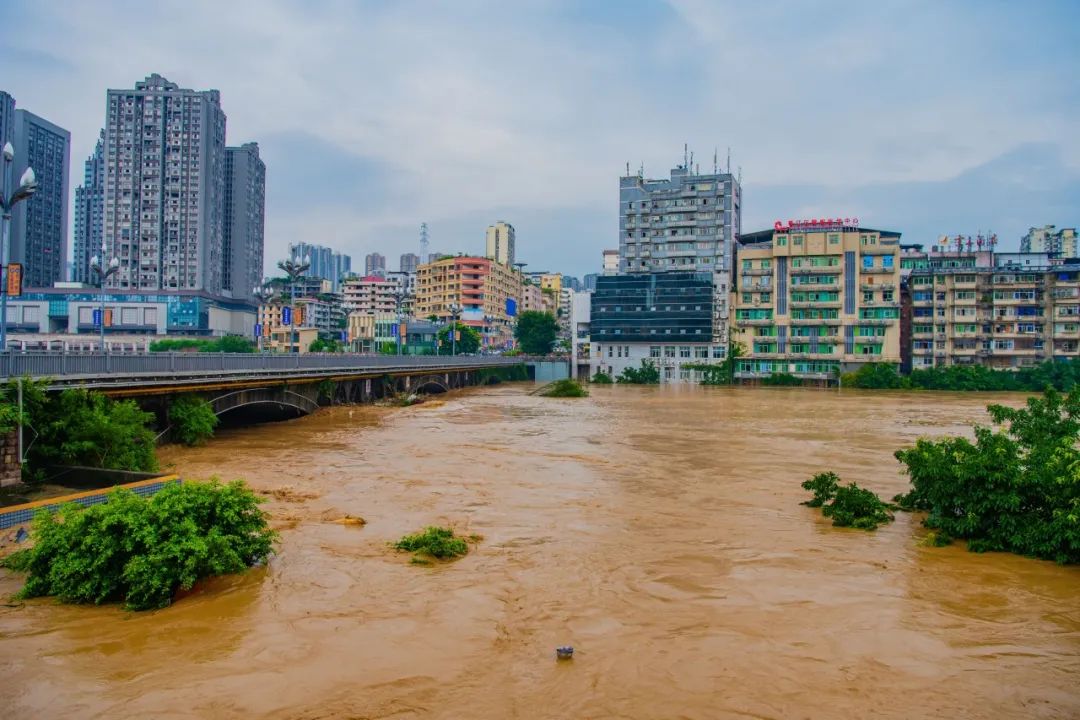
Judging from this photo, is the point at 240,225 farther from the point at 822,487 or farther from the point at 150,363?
the point at 822,487

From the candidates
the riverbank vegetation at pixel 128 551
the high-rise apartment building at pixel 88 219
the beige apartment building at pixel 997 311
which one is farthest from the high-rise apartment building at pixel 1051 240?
the high-rise apartment building at pixel 88 219

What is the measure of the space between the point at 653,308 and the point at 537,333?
75.8ft

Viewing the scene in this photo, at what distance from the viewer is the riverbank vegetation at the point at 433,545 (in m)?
12.5

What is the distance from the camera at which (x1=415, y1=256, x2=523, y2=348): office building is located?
121m

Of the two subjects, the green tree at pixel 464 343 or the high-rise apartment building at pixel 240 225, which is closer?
the green tree at pixel 464 343

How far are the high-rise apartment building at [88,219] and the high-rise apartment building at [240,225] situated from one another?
2287 centimetres

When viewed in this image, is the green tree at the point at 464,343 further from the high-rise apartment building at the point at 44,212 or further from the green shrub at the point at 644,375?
the high-rise apartment building at the point at 44,212

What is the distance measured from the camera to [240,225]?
12862 centimetres

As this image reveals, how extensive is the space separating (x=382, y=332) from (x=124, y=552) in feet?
349

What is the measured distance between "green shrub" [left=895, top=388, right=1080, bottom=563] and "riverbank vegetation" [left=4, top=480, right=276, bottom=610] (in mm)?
12642

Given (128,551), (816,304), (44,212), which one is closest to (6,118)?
(44,212)

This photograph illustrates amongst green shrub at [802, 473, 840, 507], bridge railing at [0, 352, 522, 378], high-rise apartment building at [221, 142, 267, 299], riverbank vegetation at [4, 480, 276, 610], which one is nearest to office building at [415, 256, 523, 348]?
high-rise apartment building at [221, 142, 267, 299]

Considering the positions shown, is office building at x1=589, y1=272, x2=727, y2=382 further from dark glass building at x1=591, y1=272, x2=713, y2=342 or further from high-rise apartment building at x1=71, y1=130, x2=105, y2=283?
high-rise apartment building at x1=71, y1=130, x2=105, y2=283

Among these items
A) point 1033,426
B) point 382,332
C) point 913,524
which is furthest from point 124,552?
point 382,332
